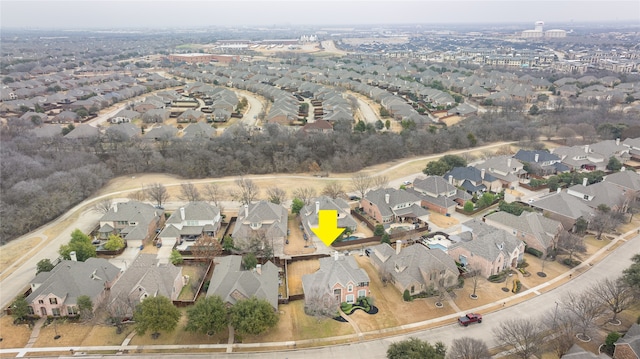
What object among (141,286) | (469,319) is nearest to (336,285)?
(469,319)

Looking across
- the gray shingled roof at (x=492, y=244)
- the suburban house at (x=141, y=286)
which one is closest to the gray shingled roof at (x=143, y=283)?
the suburban house at (x=141, y=286)

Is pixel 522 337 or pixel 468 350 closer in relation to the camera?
pixel 468 350

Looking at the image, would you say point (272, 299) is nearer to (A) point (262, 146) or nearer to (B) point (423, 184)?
(B) point (423, 184)

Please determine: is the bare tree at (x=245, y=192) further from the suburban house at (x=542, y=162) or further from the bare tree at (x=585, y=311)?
the suburban house at (x=542, y=162)

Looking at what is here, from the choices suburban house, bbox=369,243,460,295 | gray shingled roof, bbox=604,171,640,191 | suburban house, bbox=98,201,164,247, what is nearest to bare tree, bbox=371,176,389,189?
suburban house, bbox=369,243,460,295

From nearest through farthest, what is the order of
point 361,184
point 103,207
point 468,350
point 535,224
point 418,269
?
point 468,350
point 418,269
point 535,224
point 103,207
point 361,184

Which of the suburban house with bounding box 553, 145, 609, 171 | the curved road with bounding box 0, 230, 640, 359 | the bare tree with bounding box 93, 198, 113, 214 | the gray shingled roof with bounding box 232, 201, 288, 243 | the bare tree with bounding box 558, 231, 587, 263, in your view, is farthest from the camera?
the suburban house with bounding box 553, 145, 609, 171

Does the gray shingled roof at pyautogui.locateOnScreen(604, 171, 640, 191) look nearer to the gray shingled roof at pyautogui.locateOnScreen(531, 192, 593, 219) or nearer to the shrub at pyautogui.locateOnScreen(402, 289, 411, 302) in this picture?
the gray shingled roof at pyautogui.locateOnScreen(531, 192, 593, 219)

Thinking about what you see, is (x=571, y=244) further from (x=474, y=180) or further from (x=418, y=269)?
(x=474, y=180)
